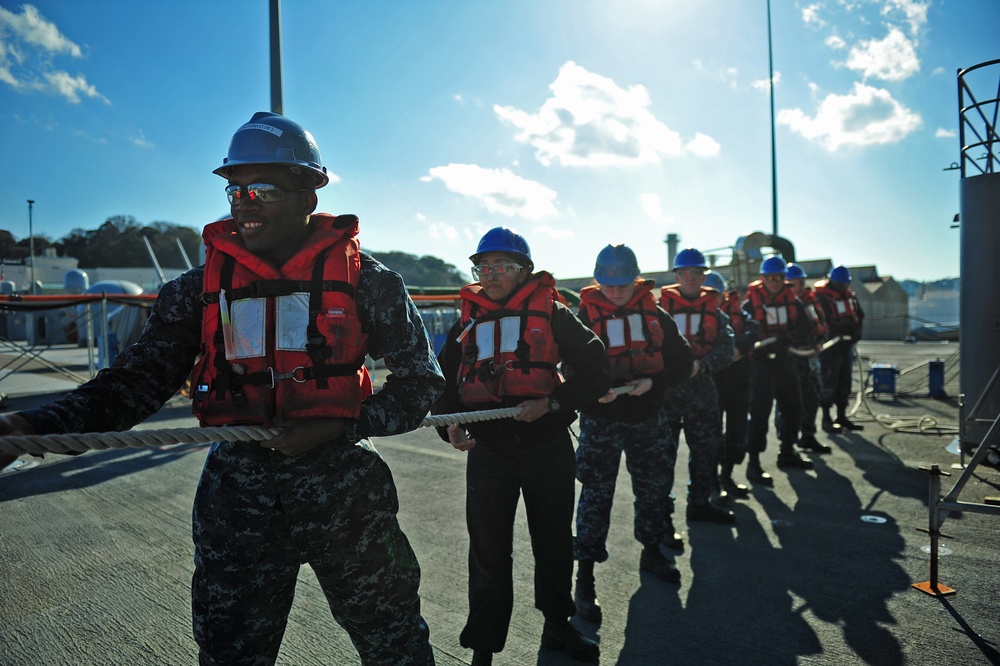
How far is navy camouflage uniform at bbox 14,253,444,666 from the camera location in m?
1.91

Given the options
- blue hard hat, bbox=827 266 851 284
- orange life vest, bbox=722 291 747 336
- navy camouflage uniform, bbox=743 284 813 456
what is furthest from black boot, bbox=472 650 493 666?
blue hard hat, bbox=827 266 851 284

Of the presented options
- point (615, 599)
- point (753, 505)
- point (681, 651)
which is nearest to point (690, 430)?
point (753, 505)

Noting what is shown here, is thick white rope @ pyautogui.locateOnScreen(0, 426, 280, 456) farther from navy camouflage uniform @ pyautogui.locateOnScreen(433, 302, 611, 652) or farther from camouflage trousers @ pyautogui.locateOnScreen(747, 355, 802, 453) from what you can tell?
camouflage trousers @ pyautogui.locateOnScreen(747, 355, 802, 453)

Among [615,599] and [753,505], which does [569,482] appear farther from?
[753,505]

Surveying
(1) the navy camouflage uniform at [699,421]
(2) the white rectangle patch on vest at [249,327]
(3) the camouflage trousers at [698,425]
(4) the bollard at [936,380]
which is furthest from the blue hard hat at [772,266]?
(2) the white rectangle patch on vest at [249,327]

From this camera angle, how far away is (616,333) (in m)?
4.38

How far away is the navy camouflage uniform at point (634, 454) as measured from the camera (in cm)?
390

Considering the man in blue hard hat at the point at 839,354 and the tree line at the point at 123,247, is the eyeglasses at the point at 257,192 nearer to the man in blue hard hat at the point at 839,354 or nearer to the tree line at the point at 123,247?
the man in blue hard hat at the point at 839,354

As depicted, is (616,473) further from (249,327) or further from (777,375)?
(777,375)

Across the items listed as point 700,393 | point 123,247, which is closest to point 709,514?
point 700,393

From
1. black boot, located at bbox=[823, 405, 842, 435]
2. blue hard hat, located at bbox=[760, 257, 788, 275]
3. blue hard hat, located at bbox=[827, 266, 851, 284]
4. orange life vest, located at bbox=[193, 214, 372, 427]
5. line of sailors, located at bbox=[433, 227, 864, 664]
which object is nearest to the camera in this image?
orange life vest, located at bbox=[193, 214, 372, 427]

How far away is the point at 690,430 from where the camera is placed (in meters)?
5.41

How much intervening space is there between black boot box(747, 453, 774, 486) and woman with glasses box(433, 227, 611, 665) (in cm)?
419

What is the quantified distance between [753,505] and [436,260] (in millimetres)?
100234
